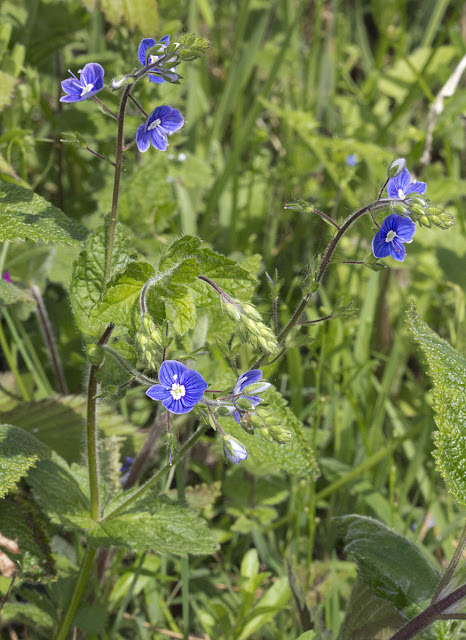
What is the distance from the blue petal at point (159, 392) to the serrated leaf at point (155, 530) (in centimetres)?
50

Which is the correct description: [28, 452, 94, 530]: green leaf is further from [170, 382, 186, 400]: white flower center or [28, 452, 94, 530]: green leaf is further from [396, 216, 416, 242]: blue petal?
[396, 216, 416, 242]: blue petal

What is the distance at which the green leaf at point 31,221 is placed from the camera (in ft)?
5.59

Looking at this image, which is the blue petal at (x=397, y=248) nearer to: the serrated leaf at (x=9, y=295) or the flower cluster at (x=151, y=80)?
the flower cluster at (x=151, y=80)

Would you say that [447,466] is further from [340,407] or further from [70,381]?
[70,381]

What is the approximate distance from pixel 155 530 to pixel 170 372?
583 millimetres

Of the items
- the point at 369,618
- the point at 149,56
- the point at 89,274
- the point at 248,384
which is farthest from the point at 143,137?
the point at 369,618

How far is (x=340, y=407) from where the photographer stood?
2994 millimetres

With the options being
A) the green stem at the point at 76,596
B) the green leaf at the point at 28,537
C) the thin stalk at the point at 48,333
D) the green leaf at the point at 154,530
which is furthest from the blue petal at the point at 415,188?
the thin stalk at the point at 48,333

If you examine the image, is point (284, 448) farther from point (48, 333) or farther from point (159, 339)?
point (48, 333)

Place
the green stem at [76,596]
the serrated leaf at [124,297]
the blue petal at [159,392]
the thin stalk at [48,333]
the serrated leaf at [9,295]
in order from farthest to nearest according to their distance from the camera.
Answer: the thin stalk at [48,333] < the serrated leaf at [9,295] < the green stem at [76,596] < the serrated leaf at [124,297] < the blue petal at [159,392]

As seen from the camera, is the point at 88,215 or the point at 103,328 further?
the point at 88,215

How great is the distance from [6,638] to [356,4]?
15.2 ft

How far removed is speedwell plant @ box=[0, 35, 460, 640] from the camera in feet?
4.63

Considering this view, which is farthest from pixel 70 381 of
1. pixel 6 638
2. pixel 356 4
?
pixel 356 4
